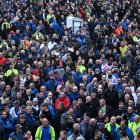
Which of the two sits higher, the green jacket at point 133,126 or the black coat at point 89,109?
the black coat at point 89,109

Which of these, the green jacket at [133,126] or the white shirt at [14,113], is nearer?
the green jacket at [133,126]

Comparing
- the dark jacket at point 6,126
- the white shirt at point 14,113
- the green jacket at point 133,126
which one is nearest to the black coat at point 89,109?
the green jacket at point 133,126

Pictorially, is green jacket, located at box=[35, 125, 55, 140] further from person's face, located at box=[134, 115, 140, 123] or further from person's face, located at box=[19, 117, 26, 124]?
person's face, located at box=[134, 115, 140, 123]

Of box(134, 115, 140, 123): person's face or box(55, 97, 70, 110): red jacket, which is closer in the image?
box(134, 115, 140, 123): person's face

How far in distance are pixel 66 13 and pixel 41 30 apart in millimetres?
4488

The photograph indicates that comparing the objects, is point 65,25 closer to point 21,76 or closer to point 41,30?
point 41,30

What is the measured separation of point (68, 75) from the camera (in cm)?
2286

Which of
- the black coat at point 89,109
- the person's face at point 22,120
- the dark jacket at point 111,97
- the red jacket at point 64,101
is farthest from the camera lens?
the dark jacket at point 111,97

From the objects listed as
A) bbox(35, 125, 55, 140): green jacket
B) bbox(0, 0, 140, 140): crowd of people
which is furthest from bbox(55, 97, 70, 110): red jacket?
bbox(35, 125, 55, 140): green jacket

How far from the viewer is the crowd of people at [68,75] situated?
58.9ft

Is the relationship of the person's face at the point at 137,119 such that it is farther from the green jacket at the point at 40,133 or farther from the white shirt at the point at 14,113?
the white shirt at the point at 14,113

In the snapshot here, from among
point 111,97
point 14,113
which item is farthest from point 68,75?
point 14,113

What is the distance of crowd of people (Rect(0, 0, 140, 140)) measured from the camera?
17953mm

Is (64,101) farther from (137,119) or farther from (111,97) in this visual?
(137,119)
